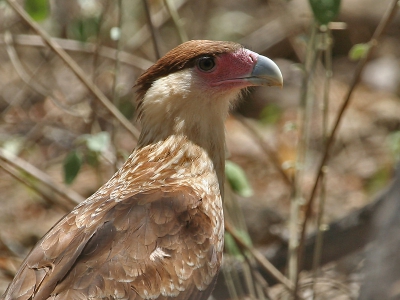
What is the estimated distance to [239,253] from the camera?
4.63 meters

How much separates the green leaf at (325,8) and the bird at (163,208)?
454 millimetres

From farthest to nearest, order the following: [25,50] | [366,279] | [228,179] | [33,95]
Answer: [25,50] → [33,95] → [228,179] → [366,279]

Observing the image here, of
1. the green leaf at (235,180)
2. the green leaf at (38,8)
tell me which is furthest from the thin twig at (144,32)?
the green leaf at (235,180)

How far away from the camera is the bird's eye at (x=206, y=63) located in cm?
380

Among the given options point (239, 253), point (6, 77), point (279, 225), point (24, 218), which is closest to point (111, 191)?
point (239, 253)

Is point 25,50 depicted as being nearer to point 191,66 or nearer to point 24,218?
point 24,218

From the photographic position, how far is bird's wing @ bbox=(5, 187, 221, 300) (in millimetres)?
3127

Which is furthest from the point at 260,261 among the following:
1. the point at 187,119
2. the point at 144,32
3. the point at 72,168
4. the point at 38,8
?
the point at 144,32

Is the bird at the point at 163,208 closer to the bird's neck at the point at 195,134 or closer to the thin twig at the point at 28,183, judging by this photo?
the bird's neck at the point at 195,134

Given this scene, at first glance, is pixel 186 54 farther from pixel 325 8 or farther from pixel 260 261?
pixel 260 261

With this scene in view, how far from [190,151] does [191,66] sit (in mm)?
491

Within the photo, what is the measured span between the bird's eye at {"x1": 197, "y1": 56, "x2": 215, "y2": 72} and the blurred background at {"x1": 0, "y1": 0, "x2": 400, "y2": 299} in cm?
63

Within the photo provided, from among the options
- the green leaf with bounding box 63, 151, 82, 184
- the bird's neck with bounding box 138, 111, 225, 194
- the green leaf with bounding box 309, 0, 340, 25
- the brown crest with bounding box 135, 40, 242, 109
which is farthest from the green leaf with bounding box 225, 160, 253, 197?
the green leaf with bounding box 309, 0, 340, 25

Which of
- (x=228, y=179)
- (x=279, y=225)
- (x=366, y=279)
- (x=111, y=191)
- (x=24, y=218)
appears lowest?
(x=279, y=225)
